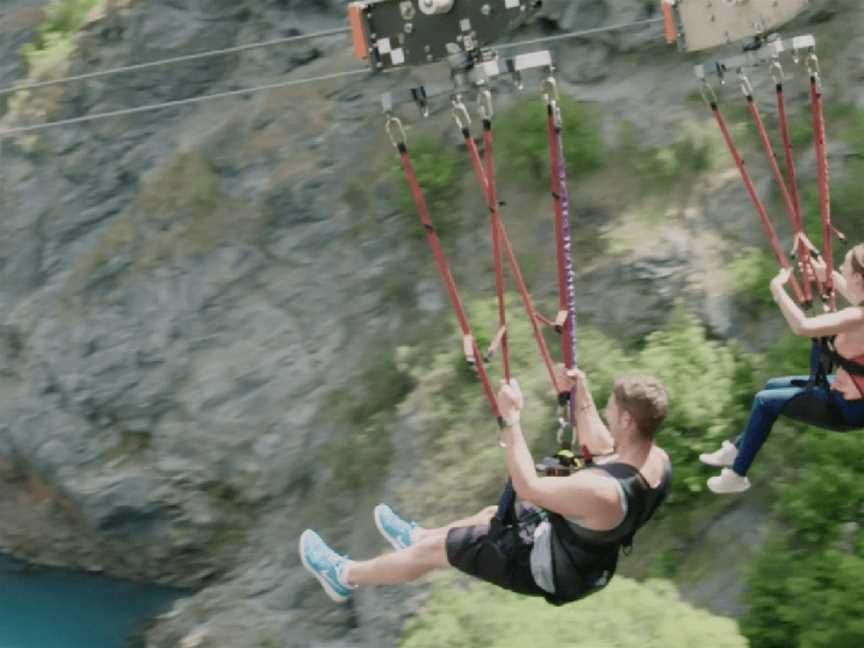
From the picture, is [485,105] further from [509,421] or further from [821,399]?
[821,399]

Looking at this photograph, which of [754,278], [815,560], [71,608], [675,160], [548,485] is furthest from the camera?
[71,608]

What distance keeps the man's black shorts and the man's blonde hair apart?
0.73 metres

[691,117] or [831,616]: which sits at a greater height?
[691,117]

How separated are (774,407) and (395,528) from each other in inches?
68.8

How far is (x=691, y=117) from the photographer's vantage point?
9523 millimetres

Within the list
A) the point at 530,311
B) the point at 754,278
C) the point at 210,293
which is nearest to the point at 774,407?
Result: the point at 530,311

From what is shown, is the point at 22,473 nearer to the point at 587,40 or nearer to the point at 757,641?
the point at 587,40

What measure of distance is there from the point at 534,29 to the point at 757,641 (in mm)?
5716

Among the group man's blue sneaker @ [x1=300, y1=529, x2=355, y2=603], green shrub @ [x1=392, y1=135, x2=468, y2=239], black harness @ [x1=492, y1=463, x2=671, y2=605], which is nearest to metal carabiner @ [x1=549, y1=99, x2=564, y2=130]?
black harness @ [x1=492, y1=463, x2=671, y2=605]

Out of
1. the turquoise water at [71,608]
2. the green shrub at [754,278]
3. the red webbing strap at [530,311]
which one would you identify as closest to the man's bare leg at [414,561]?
the red webbing strap at [530,311]

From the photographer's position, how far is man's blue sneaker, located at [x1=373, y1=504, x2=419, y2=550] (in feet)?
18.5

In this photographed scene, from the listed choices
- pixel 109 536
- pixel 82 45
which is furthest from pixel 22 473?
pixel 82 45

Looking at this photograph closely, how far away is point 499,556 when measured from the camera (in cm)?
465

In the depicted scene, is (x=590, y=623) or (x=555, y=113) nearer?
(x=555, y=113)
